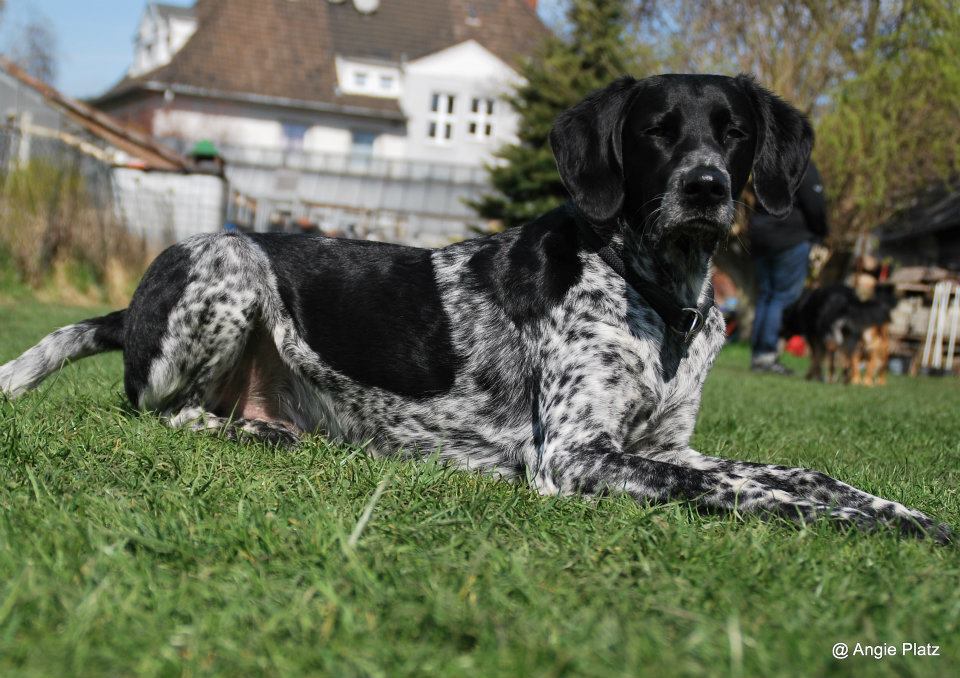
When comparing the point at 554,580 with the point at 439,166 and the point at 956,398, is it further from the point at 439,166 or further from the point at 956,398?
the point at 439,166

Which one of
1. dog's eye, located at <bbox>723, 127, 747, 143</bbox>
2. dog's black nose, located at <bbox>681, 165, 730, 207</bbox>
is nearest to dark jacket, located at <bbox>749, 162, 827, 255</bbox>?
dog's eye, located at <bbox>723, 127, 747, 143</bbox>

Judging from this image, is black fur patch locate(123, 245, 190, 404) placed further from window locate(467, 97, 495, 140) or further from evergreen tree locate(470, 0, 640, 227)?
window locate(467, 97, 495, 140)

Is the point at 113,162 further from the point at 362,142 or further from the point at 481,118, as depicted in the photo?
the point at 481,118

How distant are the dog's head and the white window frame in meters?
37.4

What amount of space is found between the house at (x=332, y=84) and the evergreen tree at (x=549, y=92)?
12.0 m

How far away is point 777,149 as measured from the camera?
348cm

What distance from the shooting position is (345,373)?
365 centimetres

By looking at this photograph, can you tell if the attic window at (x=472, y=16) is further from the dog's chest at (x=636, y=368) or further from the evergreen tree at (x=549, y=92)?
the dog's chest at (x=636, y=368)

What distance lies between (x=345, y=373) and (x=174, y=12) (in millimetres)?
43052

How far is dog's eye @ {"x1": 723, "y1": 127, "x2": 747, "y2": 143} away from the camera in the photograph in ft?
10.8

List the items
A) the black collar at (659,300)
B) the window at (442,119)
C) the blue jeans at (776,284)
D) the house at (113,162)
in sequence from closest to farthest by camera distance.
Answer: the black collar at (659,300), the blue jeans at (776,284), the house at (113,162), the window at (442,119)

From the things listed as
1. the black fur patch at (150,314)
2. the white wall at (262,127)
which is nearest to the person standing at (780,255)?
the black fur patch at (150,314)

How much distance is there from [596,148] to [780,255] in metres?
7.26

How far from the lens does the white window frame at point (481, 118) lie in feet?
131
